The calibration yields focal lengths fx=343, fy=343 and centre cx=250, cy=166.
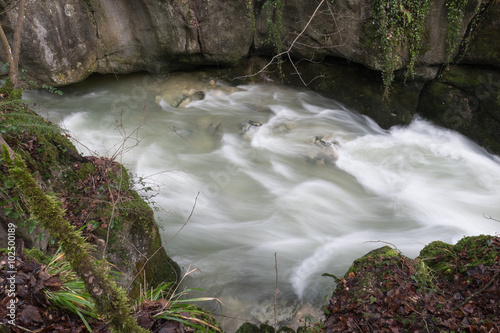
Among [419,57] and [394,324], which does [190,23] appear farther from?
[394,324]

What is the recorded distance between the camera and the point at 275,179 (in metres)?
6.66

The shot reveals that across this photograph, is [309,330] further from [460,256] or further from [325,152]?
[325,152]

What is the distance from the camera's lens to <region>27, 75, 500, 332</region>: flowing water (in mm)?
5008

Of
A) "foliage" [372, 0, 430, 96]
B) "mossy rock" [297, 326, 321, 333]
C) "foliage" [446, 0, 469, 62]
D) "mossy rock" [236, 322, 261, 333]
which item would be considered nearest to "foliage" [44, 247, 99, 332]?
"mossy rock" [236, 322, 261, 333]

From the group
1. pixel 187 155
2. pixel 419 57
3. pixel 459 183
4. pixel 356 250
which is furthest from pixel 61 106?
pixel 459 183

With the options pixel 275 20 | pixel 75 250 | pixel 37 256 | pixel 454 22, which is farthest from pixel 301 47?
pixel 75 250

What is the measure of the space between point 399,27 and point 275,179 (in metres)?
3.88

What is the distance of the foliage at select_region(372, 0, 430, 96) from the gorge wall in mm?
44

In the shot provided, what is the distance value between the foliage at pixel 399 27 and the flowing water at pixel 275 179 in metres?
1.61

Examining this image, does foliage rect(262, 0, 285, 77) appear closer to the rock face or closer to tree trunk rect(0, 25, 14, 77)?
the rock face

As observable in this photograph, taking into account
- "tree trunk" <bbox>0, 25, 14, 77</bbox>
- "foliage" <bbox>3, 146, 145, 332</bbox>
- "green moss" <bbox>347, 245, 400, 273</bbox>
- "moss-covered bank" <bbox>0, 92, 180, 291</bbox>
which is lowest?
"green moss" <bbox>347, 245, 400, 273</bbox>

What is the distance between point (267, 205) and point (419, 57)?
450 centimetres

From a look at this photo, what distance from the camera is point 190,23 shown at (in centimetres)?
795

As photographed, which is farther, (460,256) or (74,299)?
(460,256)
